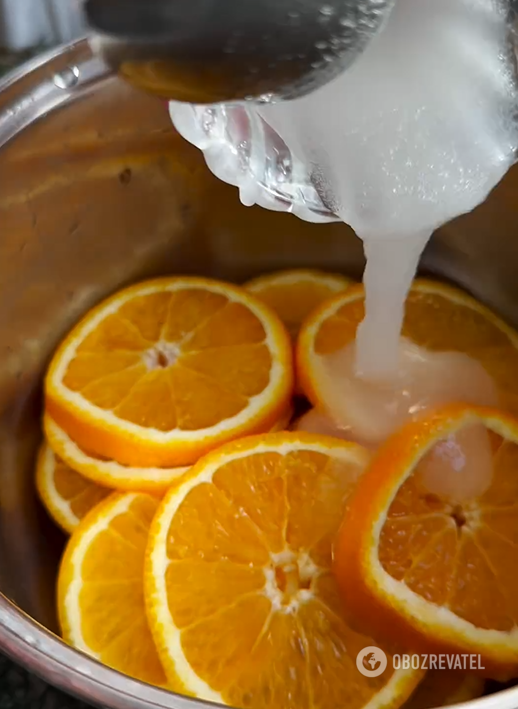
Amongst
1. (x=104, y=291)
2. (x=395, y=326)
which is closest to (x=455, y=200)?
(x=395, y=326)

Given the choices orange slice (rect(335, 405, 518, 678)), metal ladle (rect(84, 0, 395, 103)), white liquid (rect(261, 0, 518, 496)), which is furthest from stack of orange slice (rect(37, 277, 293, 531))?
metal ladle (rect(84, 0, 395, 103))

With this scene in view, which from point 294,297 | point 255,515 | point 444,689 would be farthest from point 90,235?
point 444,689

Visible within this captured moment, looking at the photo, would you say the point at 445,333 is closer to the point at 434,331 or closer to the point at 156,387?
the point at 434,331

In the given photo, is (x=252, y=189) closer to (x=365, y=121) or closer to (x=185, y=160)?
(x=365, y=121)

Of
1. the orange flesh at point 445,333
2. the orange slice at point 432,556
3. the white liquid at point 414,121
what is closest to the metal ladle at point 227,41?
Answer: the white liquid at point 414,121

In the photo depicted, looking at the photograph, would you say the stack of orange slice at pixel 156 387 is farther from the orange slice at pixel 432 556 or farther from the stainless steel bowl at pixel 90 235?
the orange slice at pixel 432 556

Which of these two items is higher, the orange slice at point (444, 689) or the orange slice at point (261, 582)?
the orange slice at point (261, 582)
